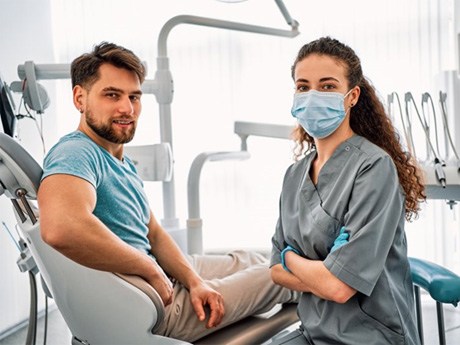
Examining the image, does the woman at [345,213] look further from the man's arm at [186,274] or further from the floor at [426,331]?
the floor at [426,331]

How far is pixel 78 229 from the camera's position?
122cm

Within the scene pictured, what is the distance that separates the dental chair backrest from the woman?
1.19 feet

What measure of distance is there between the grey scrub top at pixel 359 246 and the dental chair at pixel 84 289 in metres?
0.28

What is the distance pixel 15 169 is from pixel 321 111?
2.43 feet

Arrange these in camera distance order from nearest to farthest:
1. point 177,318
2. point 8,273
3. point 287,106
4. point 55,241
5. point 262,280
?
point 55,241 → point 177,318 → point 262,280 → point 8,273 → point 287,106

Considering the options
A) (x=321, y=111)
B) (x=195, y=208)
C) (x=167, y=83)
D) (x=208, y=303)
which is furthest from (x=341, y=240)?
(x=167, y=83)

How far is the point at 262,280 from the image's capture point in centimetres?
159

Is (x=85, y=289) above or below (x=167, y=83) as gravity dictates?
below

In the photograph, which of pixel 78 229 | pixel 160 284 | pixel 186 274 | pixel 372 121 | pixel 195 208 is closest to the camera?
pixel 78 229

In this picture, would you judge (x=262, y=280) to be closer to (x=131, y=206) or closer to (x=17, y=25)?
(x=131, y=206)

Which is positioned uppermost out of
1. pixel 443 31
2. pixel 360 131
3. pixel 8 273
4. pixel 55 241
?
pixel 443 31

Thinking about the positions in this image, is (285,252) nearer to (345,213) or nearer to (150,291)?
(345,213)

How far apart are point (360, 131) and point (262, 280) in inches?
19.9

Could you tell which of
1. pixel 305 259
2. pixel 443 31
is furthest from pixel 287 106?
pixel 305 259
